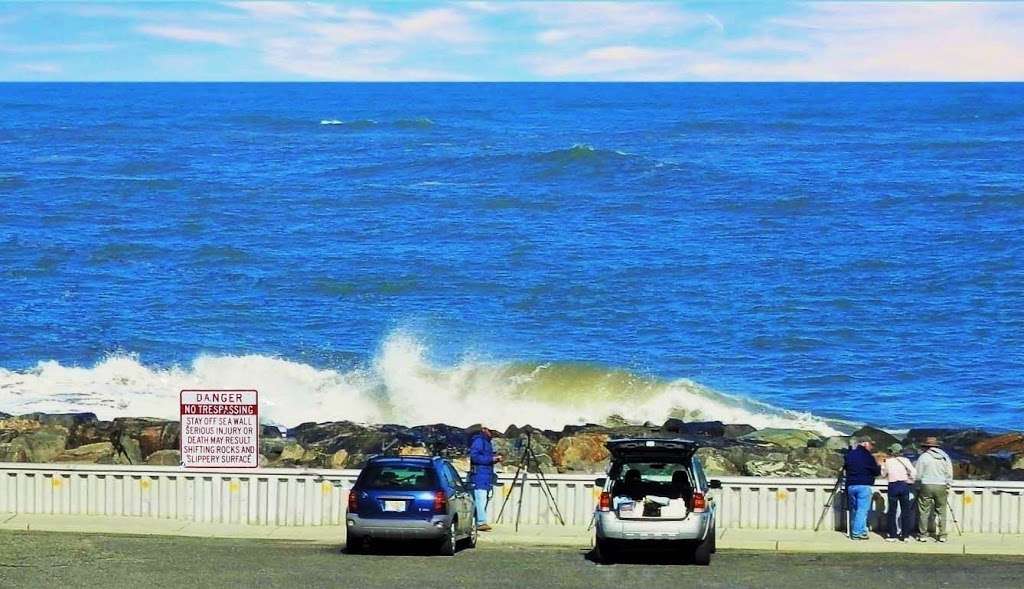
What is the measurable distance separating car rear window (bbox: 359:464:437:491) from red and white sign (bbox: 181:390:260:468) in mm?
3784

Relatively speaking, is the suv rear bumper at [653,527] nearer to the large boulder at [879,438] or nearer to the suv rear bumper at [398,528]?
the suv rear bumper at [398,528]

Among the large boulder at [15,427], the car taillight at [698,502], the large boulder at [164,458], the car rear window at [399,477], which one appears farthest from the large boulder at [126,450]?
the car taillight at [698,502]

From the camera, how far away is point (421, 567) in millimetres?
18375

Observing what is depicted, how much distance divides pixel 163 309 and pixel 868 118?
106365 millimetres

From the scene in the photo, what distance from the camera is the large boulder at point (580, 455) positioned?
2762cm

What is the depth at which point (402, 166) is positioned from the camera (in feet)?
318

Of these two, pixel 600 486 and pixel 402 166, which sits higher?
pixel 402 166

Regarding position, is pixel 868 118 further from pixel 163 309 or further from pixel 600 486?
pixel 600 486

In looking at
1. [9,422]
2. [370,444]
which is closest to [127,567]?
[370,444]

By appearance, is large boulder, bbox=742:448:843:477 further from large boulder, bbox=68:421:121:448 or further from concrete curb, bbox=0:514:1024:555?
large boulder, bbox=68:421:121:448

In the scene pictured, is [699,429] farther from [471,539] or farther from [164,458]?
[471,539]

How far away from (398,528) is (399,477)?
28.0 inches

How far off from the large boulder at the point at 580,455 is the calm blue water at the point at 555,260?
14.0 m

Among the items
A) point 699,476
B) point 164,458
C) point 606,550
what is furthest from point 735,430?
point 606,550
